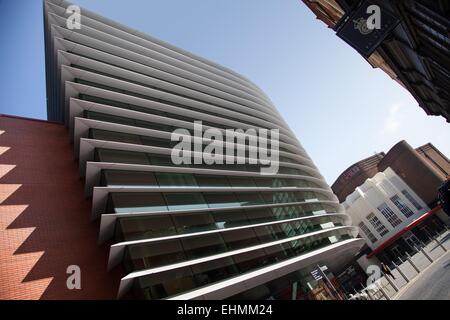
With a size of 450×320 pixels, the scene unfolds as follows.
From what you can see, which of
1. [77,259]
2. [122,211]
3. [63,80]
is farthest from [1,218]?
[63,80]

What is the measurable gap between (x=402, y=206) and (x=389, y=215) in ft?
10.2

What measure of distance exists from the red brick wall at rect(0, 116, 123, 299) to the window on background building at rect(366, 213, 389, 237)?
58.0 metres

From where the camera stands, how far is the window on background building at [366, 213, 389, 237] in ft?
187

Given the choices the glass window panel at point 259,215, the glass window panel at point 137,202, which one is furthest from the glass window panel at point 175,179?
the glass window panel at point 259,215

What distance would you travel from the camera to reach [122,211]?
13.2 metres

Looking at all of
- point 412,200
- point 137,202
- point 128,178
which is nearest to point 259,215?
point 137,202

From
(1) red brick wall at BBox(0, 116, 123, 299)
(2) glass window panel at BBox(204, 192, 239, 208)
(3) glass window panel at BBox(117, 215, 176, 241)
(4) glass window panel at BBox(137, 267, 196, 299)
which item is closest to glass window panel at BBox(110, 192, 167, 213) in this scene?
→ (3) glass window panel at BBox(117, 215, 176, 241)

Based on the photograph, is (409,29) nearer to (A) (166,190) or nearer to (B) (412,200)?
(A) (166,190)

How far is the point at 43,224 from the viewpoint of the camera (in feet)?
42.0

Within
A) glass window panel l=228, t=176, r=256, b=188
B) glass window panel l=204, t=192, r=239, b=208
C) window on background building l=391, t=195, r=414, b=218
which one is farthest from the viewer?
window on background building l=391, t=195, r=414, b=218

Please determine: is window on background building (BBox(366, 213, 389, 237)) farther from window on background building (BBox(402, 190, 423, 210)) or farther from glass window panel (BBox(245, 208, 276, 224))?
glass window panel (BBox(245, 208, 276, 224))

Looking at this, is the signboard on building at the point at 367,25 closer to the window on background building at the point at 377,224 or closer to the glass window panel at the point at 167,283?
the glass window panel at the point at 167,283
